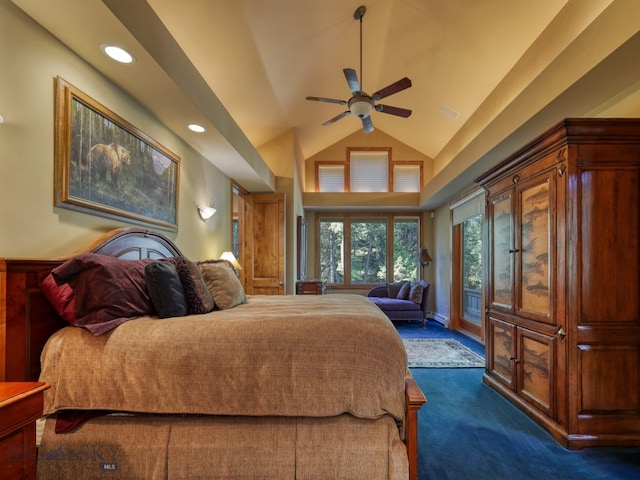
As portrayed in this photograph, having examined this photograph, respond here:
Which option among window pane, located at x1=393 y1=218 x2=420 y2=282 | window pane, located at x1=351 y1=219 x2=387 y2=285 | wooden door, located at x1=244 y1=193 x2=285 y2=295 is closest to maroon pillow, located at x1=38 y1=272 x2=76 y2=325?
wooden door, located at x1=244 y1=193 x2=285 y2=295

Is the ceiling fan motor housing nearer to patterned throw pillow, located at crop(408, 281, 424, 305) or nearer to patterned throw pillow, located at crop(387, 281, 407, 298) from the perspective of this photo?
patterned throw pillow, located at crop(408, 281, 424, 305)

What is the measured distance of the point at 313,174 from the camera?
6961 millimetres

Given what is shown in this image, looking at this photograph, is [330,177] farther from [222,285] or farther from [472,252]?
[222,285]

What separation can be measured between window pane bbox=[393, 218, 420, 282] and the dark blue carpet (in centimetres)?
443

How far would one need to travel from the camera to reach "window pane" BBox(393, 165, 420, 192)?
6859 mm

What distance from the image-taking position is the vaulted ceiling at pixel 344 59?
1762 mm

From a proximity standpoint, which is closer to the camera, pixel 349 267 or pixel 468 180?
pixel 468 180

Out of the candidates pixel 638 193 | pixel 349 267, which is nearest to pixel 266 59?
pixel 638 193

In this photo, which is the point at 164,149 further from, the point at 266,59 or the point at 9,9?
the point at 266,59

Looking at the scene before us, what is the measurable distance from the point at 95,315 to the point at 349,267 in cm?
600

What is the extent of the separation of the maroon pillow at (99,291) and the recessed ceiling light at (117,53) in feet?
3.70

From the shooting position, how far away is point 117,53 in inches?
68.5

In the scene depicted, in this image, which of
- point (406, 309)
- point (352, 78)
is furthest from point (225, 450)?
point (406, 309)

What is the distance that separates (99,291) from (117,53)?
131 centimetres
